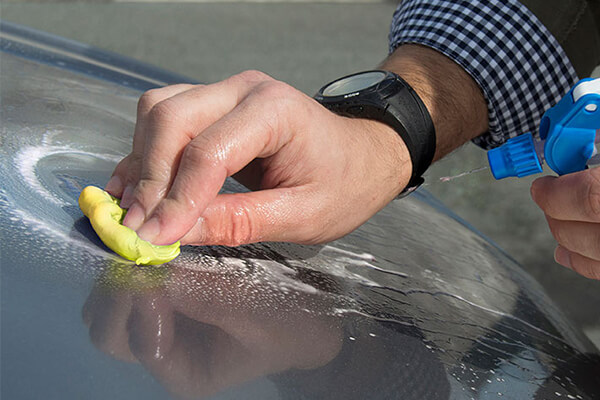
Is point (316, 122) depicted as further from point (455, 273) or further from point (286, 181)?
point (455, 273)

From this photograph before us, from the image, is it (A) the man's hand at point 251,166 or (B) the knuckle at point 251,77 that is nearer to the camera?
(A) the man's hand at point 251,166

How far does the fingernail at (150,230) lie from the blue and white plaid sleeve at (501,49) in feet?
2.76

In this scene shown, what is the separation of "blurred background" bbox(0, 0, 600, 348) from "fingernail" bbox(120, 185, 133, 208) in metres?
1.96

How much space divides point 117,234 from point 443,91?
82cm

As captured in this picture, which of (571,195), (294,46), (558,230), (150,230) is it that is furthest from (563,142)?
(294,46)

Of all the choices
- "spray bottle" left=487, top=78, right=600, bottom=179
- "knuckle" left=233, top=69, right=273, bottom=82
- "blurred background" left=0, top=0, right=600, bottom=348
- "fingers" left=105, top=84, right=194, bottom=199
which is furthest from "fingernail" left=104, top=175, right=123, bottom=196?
"blurred background" left=0, top=0, right=600, bottom=348

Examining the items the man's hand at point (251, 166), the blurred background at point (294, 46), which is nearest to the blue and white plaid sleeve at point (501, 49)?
the man's hand at point (251, 166)

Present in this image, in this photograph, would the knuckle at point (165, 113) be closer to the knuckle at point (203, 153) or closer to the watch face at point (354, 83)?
the knuckle at point (203, 153)

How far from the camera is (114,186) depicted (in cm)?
87

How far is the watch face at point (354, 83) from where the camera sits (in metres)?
1.18

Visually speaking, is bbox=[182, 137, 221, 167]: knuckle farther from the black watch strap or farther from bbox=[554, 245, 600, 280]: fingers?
bbox=[554, 245, 600, 280]: fingers

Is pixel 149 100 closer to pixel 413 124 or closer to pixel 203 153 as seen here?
pixel 203 153

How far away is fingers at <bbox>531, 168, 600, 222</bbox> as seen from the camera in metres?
0.84

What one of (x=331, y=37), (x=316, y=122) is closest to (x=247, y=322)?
(x=316, y=122)
